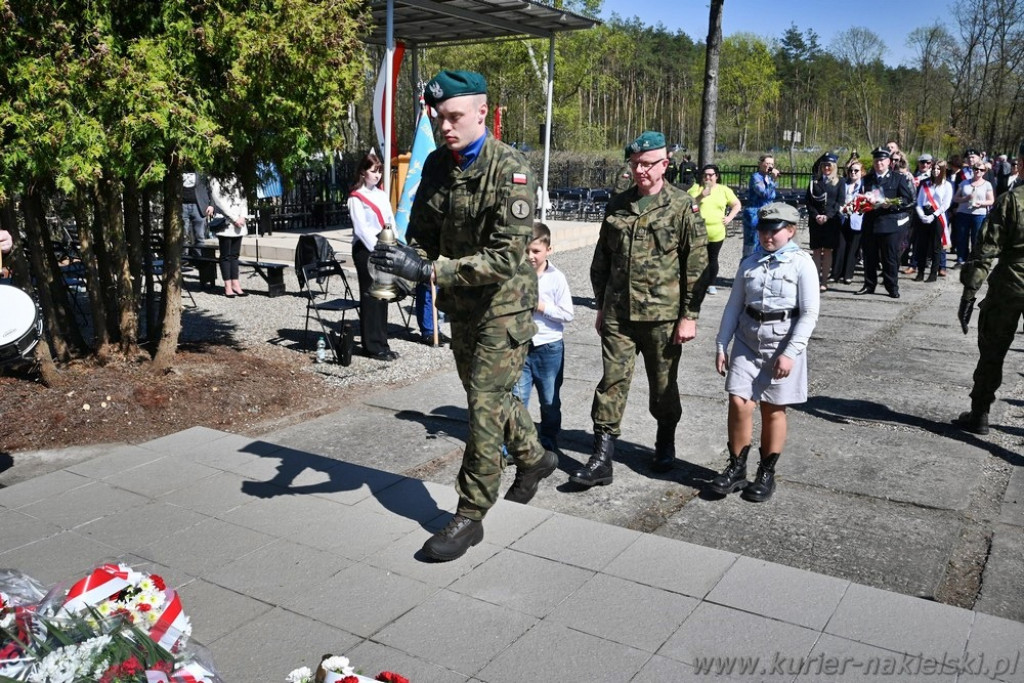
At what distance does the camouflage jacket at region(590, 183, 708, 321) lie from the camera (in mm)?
5488

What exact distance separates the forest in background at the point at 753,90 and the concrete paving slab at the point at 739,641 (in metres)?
11.7

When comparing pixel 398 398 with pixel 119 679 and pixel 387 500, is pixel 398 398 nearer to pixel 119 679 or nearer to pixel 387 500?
pixel 387 500

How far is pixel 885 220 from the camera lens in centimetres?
1298

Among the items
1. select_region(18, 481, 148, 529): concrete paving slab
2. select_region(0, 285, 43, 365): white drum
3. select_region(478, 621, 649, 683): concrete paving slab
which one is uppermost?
select_region(0, 285, 43, 365): white drum

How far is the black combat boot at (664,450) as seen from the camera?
235 inches

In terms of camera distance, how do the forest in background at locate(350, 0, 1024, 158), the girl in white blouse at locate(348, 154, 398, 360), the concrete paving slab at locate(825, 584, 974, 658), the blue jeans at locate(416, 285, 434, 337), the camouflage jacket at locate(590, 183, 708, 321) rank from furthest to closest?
the forest in background at locate(350, 0, 1024, 158) < the blue jeans at locate(416, 285, 434, 337) < the girl in white blouse at locate(348, 154, 398, 360) < the camouflage jacket at locate(590, 183, 708, 321) < the concrete paving slab at locate(825, 584, 974, 658)

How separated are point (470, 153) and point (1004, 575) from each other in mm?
3205

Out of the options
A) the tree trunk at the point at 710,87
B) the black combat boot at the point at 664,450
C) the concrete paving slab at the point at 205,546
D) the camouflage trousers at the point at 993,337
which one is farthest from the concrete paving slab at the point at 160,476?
the tree trunk at the point at 710,87

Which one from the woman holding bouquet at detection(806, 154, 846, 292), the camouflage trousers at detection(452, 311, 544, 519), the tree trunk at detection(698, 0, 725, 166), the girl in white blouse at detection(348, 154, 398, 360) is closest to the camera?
the camouflage trousers at detection(452, 311, 544, 519)

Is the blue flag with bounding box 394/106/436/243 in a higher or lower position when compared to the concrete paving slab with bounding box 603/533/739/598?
higher

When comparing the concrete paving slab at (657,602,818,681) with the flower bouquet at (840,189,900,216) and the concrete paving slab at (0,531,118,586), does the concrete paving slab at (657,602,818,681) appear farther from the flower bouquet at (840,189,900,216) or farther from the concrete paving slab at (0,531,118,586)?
the flower bouquet at (840,189,900,216)

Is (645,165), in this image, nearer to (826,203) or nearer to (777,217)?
(777,217)

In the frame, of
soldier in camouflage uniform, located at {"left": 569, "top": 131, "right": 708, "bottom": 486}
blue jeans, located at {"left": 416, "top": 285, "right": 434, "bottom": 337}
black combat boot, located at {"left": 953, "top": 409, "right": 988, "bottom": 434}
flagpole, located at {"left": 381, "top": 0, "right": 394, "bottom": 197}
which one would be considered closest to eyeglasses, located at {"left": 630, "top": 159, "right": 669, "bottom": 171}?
soldier in camouflage uniform, located at {"left": 569, "top": 131, "right": 708, "bottom": 486}

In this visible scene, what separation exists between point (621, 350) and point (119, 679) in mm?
3737
